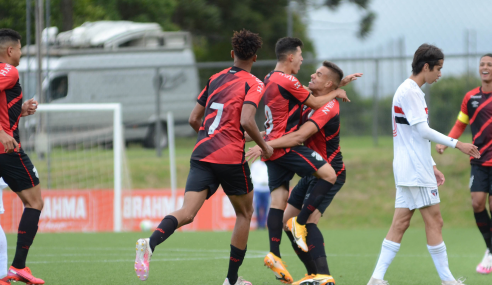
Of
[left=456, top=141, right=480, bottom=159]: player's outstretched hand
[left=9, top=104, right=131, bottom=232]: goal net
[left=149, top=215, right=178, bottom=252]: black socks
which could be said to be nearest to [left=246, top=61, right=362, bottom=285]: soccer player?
[left=149, top=215, right=178, bottom=252]: black socks

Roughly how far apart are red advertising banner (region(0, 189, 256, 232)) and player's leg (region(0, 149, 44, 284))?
23.3 feet

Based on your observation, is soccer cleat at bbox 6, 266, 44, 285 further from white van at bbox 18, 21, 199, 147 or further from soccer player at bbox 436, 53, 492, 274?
white van at bbox 18, 21, 199, 147

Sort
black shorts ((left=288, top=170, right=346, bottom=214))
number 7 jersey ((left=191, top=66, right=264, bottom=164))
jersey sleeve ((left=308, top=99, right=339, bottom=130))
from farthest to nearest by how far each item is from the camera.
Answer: black shorts ((left=288, top=170, right=346, bottom=214)) < jersey sleeve ((left=308, top=99, right=339, bottom=130)) < number 7 jersey ((left=191, top=66, right=264, bottom=164))

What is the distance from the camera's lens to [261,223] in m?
12.8

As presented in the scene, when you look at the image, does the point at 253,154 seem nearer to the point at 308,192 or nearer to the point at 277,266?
the point at 308,192

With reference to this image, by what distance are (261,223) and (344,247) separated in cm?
377

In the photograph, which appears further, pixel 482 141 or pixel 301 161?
pixel 482 141

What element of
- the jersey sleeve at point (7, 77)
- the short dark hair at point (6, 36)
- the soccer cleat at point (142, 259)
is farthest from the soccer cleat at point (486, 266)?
the short dark hair at point (6, 36)

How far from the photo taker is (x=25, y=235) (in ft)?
17.6

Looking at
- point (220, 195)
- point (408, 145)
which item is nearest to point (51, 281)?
point (408, 145)

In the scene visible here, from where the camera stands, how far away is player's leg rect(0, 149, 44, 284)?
205 inches

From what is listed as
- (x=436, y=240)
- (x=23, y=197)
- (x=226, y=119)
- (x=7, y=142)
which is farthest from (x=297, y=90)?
(x=23, y=197)

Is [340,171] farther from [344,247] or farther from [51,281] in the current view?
[344,247]

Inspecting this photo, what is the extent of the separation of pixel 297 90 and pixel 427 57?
1.18 meters
